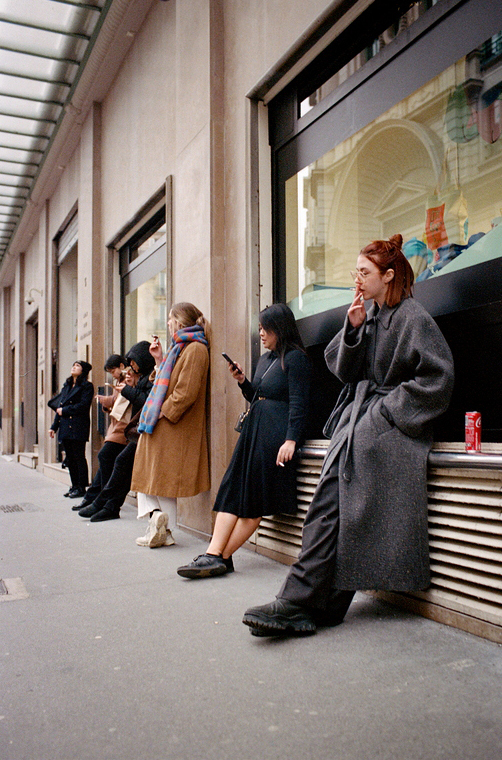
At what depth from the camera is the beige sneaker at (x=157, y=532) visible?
15.4 ft

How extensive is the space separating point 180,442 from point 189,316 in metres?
1.01

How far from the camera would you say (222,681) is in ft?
7.26

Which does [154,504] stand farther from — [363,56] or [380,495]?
[363,56]

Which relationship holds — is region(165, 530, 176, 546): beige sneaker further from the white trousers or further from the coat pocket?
the coat pocket

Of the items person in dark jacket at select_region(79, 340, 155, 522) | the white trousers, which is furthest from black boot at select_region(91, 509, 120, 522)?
the white trousers

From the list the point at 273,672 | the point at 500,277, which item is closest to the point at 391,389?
the point at 500,277

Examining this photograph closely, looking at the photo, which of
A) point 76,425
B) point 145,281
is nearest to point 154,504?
point 76,425

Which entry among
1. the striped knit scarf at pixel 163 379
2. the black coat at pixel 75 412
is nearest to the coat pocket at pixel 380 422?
the striped knit scarf at pixel 163 379

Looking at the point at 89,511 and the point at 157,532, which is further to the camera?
the point at 89,511

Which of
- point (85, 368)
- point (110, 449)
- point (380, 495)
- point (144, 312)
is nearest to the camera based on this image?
point (380, 495)

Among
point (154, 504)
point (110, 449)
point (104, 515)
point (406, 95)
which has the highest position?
point (406, 95)

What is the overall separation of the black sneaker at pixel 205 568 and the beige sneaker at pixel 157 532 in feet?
3.35

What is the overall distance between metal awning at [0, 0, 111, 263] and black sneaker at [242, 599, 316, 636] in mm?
7282

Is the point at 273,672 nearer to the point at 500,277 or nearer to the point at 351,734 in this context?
the point at 351,734
